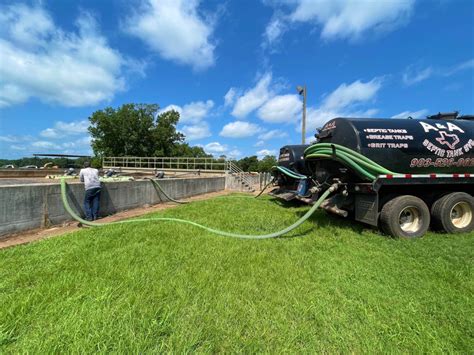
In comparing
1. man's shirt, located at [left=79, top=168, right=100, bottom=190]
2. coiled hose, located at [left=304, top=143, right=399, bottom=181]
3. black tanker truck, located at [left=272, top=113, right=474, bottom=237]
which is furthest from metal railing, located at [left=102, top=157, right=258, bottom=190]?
coiled hose, located at [left=304, top=143, right=399, bottom=181]

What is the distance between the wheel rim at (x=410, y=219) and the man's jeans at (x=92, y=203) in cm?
743

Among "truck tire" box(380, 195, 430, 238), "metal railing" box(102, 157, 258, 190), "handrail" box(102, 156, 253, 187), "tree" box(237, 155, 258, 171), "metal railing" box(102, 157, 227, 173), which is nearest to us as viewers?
"truck tire" box(380, 195, 430, 238)

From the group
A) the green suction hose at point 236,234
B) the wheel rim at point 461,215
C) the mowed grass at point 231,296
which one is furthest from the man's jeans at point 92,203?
the wheel rim at point 461,215

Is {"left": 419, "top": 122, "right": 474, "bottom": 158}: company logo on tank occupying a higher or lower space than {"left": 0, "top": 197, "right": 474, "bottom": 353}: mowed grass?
higher

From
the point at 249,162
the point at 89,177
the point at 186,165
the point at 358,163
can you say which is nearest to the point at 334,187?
the point at 358,163

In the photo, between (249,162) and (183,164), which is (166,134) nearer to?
(183,164)

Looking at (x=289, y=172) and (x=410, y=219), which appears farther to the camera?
(x=289, y=172)

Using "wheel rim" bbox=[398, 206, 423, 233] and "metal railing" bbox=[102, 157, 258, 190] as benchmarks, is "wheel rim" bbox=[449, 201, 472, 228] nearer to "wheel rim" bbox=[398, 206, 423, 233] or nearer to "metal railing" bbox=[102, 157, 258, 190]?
"wheel rim" bbox=[398, 206, 423, 233]

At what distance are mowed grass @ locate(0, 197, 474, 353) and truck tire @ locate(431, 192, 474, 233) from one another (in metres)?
1.23

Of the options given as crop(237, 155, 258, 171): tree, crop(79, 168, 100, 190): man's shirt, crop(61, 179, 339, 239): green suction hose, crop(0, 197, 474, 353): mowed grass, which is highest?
crop(237, 155, 258, 171): tree

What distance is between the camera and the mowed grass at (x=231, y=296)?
2.07m

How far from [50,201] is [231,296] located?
5411mm

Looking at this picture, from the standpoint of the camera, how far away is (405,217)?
5.61m

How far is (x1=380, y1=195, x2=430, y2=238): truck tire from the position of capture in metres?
5.21
